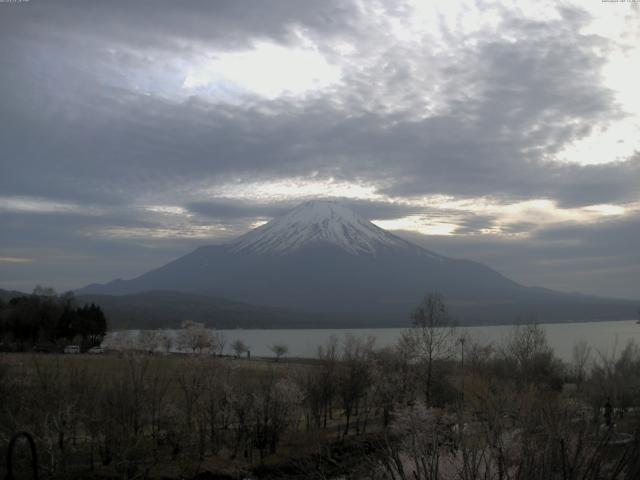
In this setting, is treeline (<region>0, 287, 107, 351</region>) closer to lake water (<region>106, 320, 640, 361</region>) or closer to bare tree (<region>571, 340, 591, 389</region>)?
lake water (<region>106, 320, 640, 361</region>)

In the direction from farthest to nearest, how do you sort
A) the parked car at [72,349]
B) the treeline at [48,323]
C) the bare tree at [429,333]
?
1. the treeline at [48,323]
2. the parked car at [72,349]
3. the bare tree at [429,333]

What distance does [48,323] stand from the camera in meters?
79.1

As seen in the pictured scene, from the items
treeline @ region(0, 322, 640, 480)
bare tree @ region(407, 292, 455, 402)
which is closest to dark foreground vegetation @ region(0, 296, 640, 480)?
treeline @ region(0, 322, 640, 480)

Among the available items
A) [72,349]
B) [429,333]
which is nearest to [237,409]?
[429,333]

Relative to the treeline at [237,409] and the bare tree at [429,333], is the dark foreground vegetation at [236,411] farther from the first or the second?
the bare tree at [429,333]

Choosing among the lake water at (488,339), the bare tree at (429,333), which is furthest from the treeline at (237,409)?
the lake water at (488,339)

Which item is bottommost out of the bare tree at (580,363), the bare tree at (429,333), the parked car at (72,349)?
the parked car at (72,349)

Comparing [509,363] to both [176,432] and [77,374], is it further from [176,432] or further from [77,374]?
[77,374]

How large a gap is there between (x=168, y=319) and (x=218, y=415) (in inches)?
6060

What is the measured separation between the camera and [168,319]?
17738cm

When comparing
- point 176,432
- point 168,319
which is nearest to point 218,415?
point 176,432

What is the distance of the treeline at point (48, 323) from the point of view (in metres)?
76.4

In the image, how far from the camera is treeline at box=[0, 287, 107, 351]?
7644 cm

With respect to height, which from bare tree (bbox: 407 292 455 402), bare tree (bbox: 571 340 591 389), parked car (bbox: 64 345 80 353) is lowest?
parked car (bbox: 64 345 80 353)
